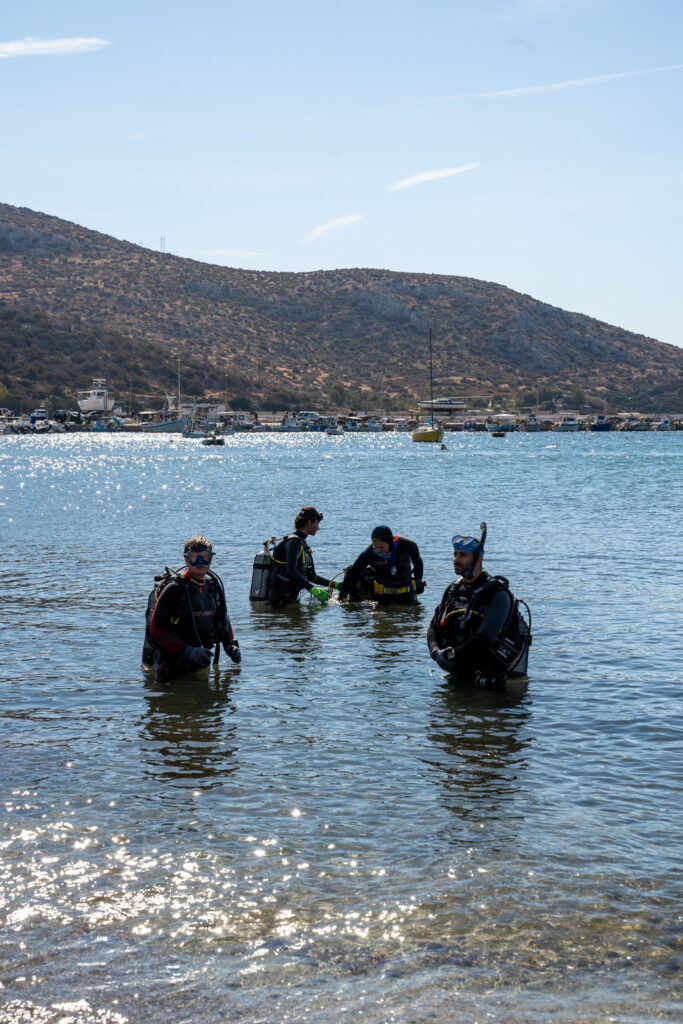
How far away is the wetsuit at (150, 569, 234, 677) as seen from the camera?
400 inches

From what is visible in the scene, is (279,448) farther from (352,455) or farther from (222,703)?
(222,703)

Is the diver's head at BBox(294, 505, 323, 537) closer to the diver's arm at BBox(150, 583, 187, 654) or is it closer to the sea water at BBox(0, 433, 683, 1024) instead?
the sea water at BBox(0, 433, 683, 1024)

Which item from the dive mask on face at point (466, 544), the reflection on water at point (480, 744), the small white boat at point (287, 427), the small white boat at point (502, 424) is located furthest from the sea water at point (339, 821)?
the small white boat at point (287, 427)

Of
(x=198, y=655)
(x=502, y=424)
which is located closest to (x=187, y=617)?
(x=198, y=655)

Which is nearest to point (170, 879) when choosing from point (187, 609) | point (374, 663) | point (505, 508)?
point (187, 609)

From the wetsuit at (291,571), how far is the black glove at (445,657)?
497cm

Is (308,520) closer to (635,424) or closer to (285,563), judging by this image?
(285,563)

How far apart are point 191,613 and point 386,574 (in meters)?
5.42

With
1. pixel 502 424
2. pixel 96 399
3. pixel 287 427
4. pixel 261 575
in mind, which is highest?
pixel 96 399

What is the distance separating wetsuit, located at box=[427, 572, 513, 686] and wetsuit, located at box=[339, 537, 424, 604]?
4.33 metres

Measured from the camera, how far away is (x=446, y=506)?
38.5m

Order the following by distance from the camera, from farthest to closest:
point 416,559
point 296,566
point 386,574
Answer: point 386,574 → point 296,566 → point 416,559

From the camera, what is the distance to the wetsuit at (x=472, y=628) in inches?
387

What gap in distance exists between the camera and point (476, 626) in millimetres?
10039
